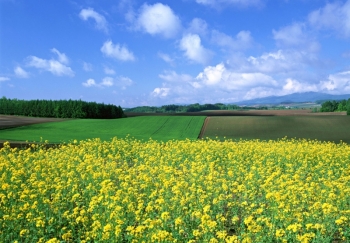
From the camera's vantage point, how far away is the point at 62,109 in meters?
97.8

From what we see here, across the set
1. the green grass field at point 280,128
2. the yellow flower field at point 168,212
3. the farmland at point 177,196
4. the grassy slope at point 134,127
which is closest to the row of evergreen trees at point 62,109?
the grassy slope at point 134,127

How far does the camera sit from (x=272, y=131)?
5097 centimetres

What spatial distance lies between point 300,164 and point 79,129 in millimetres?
43087

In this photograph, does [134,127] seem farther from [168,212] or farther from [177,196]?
[168,212]

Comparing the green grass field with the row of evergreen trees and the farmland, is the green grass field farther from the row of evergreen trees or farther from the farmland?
the row of evergreen trees

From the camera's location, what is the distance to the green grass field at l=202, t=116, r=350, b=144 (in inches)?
1844

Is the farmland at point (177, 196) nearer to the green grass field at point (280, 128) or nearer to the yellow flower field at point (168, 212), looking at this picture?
the yellow flower field at point (168, 212)

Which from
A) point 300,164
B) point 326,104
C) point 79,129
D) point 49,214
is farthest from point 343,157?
point 326,104

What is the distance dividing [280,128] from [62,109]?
213ft

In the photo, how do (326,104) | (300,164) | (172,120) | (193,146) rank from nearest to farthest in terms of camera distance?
(300,164), (193,146), (172,120), (326,104)

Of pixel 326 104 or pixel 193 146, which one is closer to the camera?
pixel 193 146

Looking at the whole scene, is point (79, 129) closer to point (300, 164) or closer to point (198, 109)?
point (300, 164)

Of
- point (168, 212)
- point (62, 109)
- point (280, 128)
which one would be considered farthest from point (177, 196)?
point (62, 109)

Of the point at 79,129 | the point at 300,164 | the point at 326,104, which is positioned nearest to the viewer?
the point at 300,164
